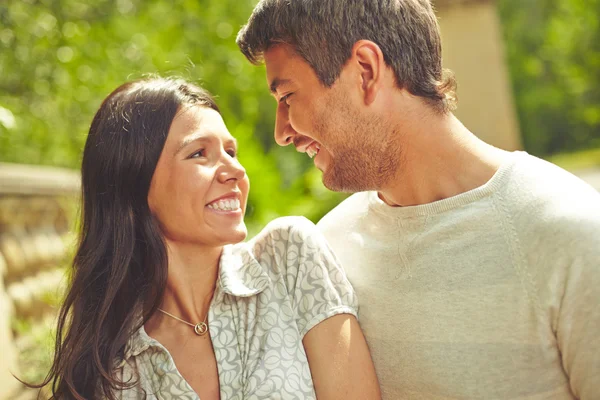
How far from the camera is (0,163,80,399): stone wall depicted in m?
3.96

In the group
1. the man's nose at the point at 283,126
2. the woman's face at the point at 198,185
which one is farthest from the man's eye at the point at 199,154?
the man's nose at the point at 283,126

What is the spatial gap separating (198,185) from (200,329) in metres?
0.55

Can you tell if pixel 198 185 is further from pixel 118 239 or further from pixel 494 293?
pixel 494 293

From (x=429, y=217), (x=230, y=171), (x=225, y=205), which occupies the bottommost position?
(x=429, y=217)

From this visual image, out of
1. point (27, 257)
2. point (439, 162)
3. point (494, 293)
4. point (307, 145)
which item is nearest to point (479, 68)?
point (27, 257)

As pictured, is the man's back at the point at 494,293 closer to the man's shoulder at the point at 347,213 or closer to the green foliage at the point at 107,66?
the man's shoulder at the point at 347,213

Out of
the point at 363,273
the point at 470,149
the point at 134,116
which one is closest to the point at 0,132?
the point at 134,116

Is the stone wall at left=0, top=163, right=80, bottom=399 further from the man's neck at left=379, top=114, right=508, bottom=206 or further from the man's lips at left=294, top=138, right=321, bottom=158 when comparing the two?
the man's neck at left=379, top=114, right=508, bottom=206

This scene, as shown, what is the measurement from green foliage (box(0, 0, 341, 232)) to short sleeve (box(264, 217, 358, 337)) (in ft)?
10.8

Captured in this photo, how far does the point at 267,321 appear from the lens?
2482mm

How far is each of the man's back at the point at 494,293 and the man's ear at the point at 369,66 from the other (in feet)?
1.57

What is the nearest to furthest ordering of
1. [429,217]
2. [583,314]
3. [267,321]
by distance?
1. [583,314]
2. [429,217]
3. [267,321]

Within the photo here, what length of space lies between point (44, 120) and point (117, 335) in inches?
171

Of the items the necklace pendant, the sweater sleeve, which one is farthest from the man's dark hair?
the necklace pendant
